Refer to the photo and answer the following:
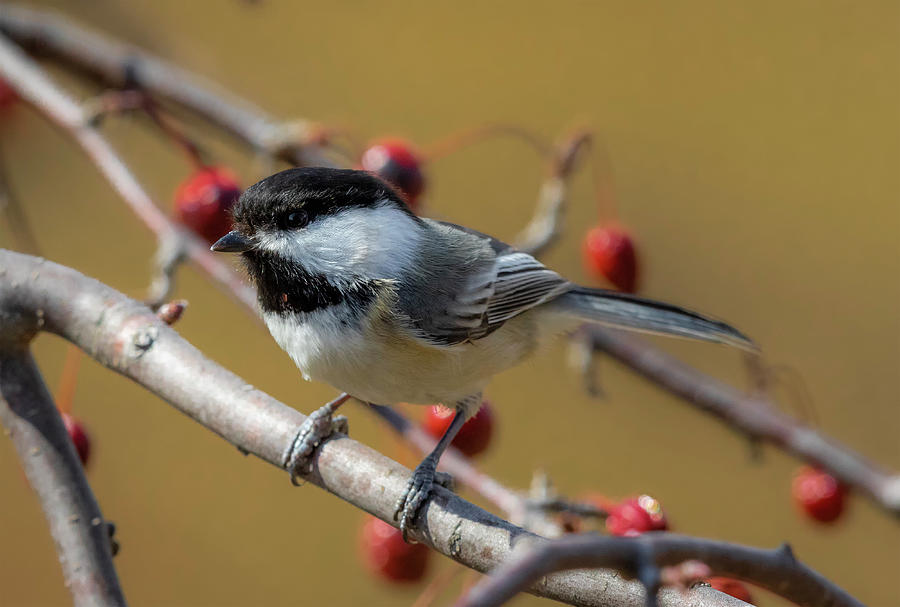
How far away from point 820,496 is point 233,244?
3.47 ft

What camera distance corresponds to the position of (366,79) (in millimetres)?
2609

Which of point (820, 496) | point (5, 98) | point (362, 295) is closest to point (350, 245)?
point (362, 295)

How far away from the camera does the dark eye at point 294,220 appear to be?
1.10 metres

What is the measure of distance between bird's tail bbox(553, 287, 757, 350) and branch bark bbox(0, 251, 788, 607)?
52cm

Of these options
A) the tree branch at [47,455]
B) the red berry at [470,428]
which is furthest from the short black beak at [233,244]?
the red berry at [470,428]

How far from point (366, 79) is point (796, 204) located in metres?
1.30

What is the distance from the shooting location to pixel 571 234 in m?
2.41

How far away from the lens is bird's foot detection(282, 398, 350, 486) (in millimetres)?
939

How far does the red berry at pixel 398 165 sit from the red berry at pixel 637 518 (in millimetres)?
616

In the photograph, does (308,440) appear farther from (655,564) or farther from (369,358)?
(655,564)

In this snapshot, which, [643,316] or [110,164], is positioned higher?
[110,164]

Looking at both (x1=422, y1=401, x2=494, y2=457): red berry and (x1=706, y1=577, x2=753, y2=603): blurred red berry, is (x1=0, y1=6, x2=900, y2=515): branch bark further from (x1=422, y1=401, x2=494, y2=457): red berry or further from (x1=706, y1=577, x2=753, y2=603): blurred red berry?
(x1=706, y1=577, x2=753, y2=603): blurred red berry

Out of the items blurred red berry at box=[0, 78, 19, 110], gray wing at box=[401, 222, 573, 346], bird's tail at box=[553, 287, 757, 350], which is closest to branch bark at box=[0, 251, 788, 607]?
gray wing at box=[401, 222, 573, 346]

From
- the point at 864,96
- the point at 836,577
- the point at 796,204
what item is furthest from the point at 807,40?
the point at 836,577
